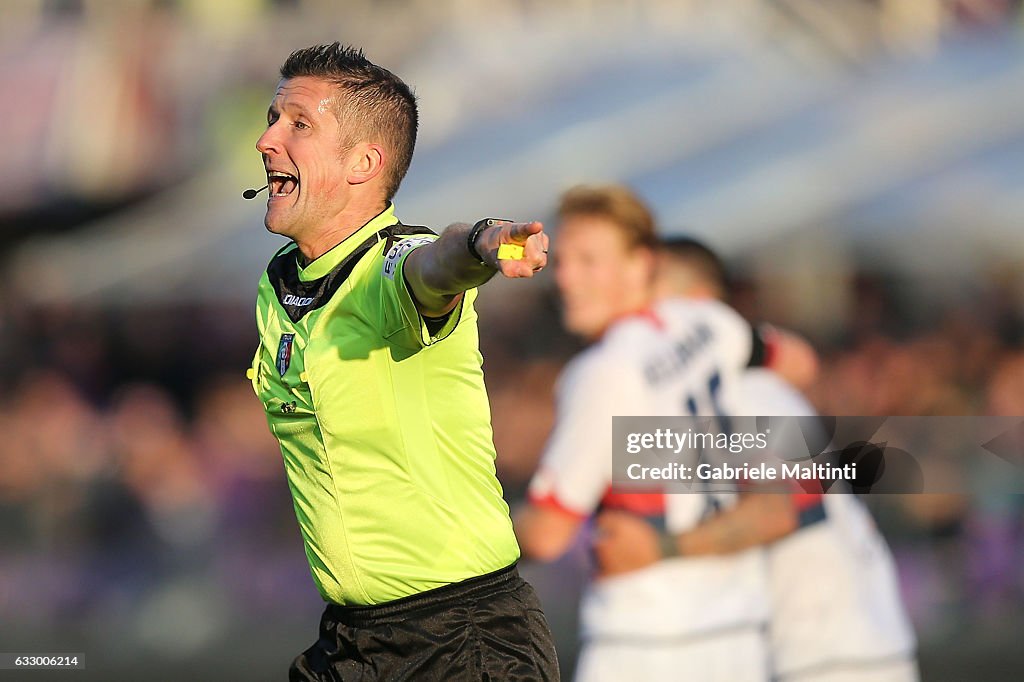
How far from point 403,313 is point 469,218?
266 cm

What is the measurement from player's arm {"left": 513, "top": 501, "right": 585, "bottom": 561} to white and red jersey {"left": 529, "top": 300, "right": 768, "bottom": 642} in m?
0.03

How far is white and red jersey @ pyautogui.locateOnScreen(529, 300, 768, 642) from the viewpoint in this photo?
4711 mm

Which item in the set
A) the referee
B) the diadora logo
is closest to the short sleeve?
the referee

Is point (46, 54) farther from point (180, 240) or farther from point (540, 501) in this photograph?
point (540, 501)

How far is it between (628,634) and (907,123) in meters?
2.10

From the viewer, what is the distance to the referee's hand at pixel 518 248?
206 cm

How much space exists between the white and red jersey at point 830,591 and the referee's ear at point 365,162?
238cm

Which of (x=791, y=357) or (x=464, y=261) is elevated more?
(x=791, y=357)

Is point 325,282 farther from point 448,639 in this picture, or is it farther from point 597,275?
point 597,275

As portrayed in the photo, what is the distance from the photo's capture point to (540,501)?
480 centimetres

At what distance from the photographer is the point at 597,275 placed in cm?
485

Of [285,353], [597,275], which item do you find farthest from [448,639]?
[597,275]

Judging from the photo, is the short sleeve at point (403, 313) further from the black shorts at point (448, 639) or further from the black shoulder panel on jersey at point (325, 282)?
the black shorts at point (448, 639)

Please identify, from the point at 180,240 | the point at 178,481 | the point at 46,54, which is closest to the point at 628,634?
the point at 178,481
